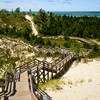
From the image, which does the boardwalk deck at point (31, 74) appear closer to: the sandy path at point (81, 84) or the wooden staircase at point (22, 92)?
the wooden staircase at point (22, 92)

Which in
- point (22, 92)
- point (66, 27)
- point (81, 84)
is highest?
point (66, 27)

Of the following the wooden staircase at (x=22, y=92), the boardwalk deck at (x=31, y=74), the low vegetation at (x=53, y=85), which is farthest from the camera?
the low vegetation at (x=53, y=85)

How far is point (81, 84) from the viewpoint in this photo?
1764cm

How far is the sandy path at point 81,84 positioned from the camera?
15.1m

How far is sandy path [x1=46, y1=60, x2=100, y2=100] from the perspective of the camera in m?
15.1

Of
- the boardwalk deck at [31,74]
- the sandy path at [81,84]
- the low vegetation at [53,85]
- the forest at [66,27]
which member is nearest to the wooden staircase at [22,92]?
the boardwalk deck at [31,74]

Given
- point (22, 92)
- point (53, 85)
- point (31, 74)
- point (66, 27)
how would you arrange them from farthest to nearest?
point (66, 27), point (53, 85), point (31, 74), point (22, 92)

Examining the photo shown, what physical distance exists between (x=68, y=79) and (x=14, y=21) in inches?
1919

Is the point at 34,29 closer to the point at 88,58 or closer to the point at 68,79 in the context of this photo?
the point at 88,58

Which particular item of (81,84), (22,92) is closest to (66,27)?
(81,84)

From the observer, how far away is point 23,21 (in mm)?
64625

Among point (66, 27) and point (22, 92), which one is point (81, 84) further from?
point (66, 27)

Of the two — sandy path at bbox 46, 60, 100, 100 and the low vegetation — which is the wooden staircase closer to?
sandy path at bbox 46, 60, 100, 100

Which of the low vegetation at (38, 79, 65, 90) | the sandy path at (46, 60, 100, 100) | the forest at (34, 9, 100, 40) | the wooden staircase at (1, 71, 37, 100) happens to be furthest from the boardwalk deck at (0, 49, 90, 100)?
the forest at (34, 9, 100, 40)
